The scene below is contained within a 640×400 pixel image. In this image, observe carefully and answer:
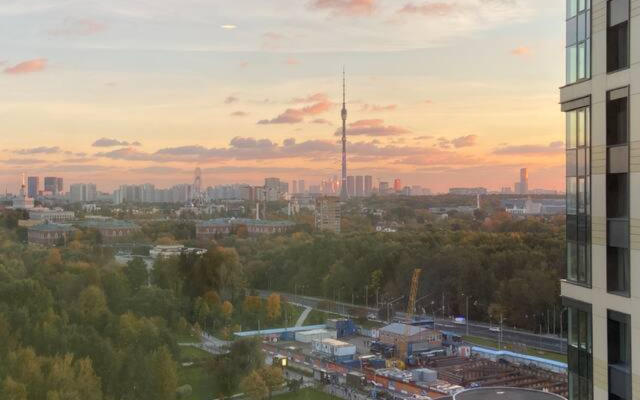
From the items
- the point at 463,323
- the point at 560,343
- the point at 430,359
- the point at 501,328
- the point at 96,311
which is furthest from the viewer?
the point at 463,323

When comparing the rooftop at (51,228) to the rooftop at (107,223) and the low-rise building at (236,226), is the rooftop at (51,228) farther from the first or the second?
the low-rise building at (236,226)

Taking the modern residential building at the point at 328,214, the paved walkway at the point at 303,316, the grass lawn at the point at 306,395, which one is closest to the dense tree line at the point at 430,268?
the paved walkway at the point at 303,316

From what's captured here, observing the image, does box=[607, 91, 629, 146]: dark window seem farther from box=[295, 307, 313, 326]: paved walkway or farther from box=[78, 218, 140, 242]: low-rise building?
box=[78, 218, 140, 242]: low-rise building

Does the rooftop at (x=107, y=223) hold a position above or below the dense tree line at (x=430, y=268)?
above

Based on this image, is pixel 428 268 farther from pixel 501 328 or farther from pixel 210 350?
pixel 210 350

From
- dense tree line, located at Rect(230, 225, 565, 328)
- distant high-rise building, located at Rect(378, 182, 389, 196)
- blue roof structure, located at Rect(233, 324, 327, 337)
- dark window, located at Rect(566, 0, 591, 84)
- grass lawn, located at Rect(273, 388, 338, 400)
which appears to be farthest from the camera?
distant high-rise building, located at Rect(378, 182, 389, 196)

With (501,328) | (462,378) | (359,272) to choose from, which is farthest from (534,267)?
(462,378)

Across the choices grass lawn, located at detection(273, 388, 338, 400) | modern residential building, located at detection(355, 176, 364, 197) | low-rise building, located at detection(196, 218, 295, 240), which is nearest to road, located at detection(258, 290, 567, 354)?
low-rise building, located at detection(196, 218, 295, 240)
